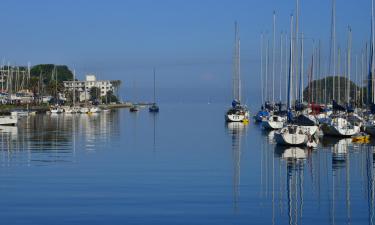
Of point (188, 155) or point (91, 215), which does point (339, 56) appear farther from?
point (91, 215)

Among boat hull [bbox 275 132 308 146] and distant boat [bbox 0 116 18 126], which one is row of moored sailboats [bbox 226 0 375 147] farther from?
distant boat [bbox 0 116 18 126]

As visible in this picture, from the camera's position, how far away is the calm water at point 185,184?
2290cm

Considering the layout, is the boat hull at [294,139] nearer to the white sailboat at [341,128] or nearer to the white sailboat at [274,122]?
the white sailboat at [341,128]

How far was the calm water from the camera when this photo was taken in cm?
2290

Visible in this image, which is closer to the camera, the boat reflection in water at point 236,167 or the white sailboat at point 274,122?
the boat reflection in water at point 236,167

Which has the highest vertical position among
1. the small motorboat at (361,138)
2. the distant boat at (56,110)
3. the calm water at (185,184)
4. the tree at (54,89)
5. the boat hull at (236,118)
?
the tree at (54,89)

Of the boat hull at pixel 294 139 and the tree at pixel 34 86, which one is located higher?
the tree at pixel 34 86

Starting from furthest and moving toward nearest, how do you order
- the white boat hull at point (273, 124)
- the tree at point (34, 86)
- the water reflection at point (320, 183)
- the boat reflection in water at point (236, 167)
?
the tree at point (34, 86)
the white boat hull at point (273, 124)
the boat reflection in water at point (236, 167)
the water reflection at point (320, 183)

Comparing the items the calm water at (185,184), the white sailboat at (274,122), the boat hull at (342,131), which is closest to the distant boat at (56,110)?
the white sailboat at (274,122)

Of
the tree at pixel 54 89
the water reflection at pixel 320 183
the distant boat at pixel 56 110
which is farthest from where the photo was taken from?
the tree at pixel 54 89

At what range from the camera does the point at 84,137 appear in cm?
6291

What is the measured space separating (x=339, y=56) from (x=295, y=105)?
18.0 meters

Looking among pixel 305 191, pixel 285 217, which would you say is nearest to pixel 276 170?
pixel 305 191

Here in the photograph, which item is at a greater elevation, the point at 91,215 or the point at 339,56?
the point at 339,56
